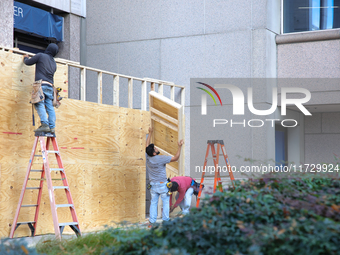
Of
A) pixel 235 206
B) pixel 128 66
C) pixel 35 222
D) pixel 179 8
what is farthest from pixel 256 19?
pixel 235 206

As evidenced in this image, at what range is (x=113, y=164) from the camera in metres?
8.63

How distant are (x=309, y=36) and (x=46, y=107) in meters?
7.28

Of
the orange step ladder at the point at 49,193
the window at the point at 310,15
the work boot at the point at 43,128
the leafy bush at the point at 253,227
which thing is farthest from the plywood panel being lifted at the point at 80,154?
the window at the point at 310,15

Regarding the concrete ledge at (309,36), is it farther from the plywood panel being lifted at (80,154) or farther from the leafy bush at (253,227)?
the leafy bush at (253,227)

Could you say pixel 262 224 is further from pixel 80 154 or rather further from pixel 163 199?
pixel 80 154

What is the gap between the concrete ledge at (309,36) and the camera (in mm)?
10875

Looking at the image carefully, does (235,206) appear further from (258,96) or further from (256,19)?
(256,19)

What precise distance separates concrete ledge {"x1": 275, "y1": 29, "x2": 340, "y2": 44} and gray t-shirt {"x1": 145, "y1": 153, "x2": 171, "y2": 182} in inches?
208

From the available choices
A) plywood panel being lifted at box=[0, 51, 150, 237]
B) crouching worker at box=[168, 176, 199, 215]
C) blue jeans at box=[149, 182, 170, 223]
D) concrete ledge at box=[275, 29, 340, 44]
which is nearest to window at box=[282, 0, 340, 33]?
concrete ledge at box=[275, 29, 340, 44]

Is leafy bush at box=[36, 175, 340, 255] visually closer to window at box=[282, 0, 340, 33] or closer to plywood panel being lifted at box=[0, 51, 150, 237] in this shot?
plywood panel being lifted at box=[0, 51, 150, 237]

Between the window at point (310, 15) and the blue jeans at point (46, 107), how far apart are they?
289 inches

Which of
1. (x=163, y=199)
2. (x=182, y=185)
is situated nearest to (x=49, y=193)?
(x=163, y=199)

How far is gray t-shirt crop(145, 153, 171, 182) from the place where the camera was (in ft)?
26.5

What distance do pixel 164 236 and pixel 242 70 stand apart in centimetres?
780
